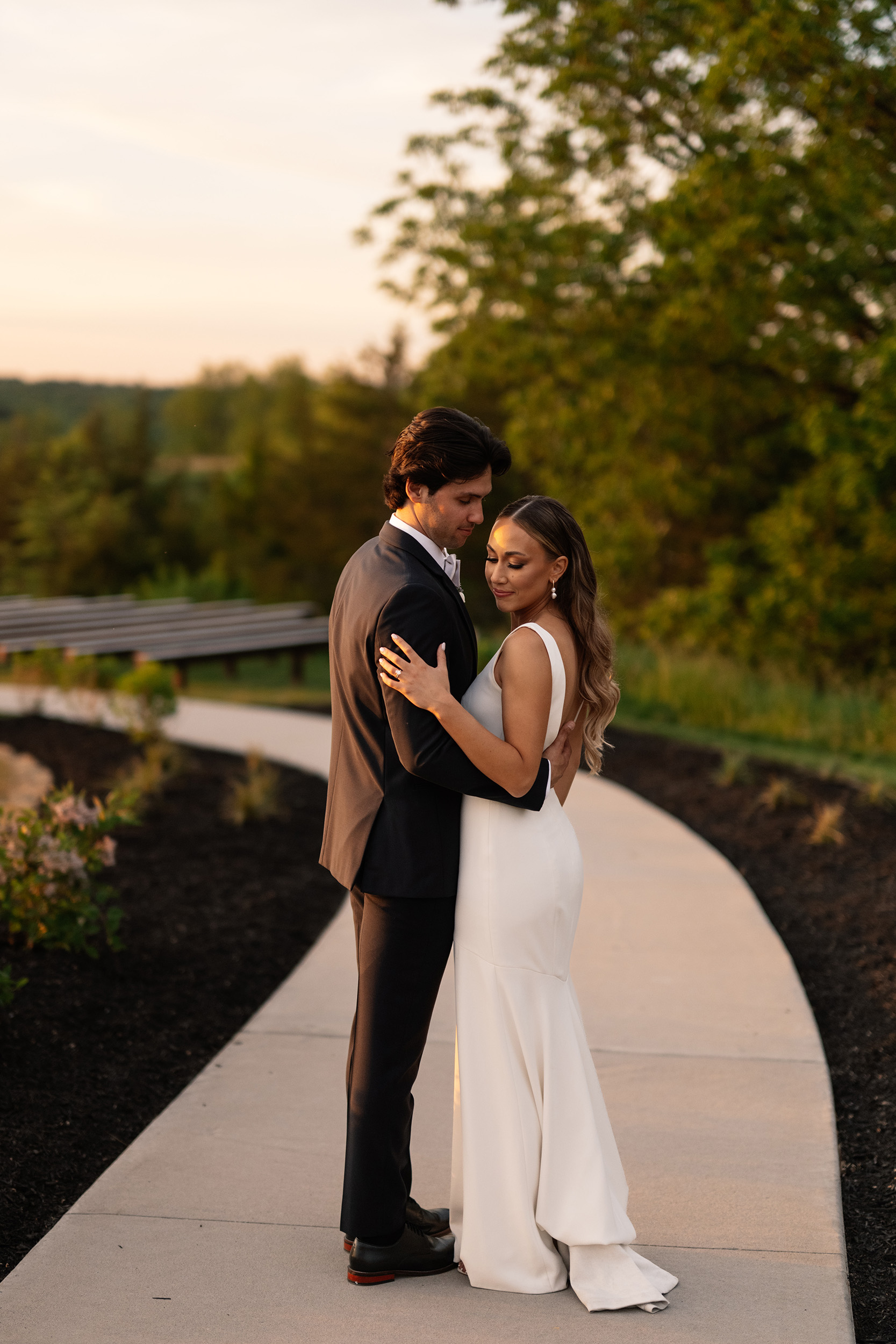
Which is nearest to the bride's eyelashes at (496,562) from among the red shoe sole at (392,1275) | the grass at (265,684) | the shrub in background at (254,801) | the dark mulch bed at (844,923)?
the red shoe sole at (392,1275)

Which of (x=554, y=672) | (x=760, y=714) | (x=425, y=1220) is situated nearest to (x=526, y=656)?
(x=554, y=672)

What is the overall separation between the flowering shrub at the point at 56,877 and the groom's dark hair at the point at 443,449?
2.70m

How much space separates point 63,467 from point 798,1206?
25.0 metres

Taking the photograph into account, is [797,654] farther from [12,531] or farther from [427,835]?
[12,531]

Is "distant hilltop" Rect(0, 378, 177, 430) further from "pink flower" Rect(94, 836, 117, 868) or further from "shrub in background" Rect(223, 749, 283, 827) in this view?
"pink flower" Rect(94, 836, 117, 868)

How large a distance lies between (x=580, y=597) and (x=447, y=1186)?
1724 mm

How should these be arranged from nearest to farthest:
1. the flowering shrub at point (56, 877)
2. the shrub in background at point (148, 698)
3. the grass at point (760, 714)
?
the flowering shrub at point (56, 877) → the shrub in background at point (148, 698) → the grass at point (760, 714)

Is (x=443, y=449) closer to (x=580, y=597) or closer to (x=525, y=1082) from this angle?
(x=580, y=597)

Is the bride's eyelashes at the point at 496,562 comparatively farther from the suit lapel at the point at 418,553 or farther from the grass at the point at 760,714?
the grass at the point at 760,714

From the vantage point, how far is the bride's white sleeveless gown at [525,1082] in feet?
9.41

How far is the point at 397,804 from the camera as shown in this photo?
9.29 feet

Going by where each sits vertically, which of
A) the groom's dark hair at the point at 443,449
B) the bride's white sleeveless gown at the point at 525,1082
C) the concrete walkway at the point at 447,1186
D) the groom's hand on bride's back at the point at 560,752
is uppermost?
the groom's dark hair at the point at 443,449

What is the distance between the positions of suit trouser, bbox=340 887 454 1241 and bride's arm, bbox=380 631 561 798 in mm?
384

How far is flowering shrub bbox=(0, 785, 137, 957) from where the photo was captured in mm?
4836
